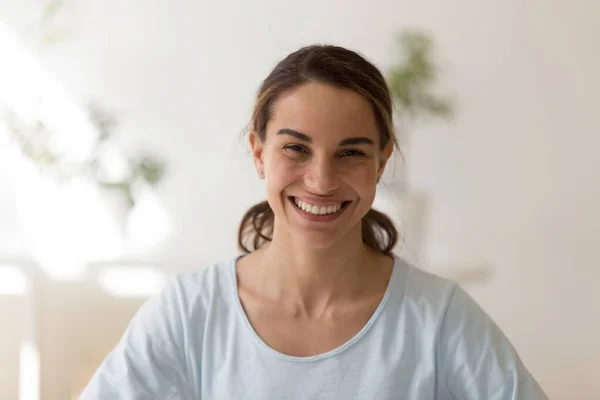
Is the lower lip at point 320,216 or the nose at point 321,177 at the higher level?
the nose at point 321,177

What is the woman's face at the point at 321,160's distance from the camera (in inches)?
45.2

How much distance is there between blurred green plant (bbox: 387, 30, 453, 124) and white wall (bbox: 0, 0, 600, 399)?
0.03 metres

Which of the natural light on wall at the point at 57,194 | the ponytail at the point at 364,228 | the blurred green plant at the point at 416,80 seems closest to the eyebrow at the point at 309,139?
the ponytail at the point at 364,228

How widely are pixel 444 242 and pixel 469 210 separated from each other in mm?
116

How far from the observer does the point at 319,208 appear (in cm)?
117

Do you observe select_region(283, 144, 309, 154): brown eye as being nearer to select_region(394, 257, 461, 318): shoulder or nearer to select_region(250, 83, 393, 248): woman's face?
select_region(250, 83, 393, 248): woman's face

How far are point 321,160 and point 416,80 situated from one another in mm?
1006

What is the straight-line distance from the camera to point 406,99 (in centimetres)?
208

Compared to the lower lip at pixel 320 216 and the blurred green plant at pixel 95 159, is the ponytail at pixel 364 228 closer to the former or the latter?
the lower lip at pixel 320 216

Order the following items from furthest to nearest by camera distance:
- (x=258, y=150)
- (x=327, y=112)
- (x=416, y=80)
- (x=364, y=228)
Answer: (x=416, y=80)
(x=364, y=228)
(x=258, y=150)
(x=327, y=112)

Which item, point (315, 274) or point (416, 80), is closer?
point (315, 274)

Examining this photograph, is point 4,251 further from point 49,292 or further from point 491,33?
point 491,33

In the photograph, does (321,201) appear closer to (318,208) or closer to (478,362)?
(318,208)

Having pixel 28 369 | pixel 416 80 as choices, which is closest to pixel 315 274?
pixel 416 80
